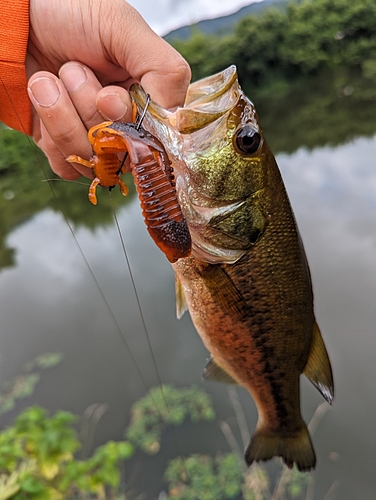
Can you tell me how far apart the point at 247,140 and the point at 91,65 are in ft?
2.80

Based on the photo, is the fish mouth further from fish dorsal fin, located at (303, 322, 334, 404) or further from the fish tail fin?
the fish tail fin

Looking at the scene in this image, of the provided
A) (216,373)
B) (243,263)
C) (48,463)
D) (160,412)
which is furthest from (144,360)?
(243,263)

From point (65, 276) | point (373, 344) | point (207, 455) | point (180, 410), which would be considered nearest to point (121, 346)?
point (180, 410)

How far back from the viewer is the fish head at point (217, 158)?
4.01 feet

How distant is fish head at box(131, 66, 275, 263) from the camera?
1.22 m

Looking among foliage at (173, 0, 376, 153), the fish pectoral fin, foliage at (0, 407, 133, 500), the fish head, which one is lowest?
foliage at (173, 0, 376, 153)

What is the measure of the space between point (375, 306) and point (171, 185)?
522 centimetres

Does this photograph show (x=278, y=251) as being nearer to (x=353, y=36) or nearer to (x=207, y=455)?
(x=207, y=455)

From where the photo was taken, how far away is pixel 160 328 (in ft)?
19.1

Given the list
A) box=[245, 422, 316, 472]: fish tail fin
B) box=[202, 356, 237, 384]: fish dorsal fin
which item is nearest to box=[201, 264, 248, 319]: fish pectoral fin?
box=[202, 356, 237, 384]: fish dorsal fin

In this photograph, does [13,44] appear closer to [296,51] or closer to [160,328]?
[160,328]

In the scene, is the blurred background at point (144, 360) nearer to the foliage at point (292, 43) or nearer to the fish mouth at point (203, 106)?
the fish mouth at point (203, 106)

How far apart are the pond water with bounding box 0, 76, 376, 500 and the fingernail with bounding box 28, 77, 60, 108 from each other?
313cm

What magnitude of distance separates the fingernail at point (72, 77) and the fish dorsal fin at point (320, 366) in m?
1.45
